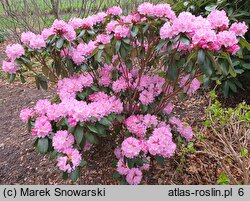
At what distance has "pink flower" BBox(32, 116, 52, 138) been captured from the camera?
187 cm

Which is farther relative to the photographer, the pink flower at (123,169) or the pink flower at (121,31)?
the pink flower at (123,169)

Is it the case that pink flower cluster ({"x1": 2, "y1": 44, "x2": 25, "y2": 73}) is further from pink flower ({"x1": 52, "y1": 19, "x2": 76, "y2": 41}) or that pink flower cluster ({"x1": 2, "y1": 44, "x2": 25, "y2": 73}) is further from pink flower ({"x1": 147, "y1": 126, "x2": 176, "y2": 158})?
pink flower ({"x1": 147, "y1": 126, "x2": 176, "y2": 158})

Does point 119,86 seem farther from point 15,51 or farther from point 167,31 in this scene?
point 15,51

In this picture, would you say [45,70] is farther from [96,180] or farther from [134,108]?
[96,180]

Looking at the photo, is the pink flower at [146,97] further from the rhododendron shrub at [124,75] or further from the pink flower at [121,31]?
the pink flower at [121,31]

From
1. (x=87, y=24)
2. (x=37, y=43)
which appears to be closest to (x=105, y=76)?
(x=87, y=24)

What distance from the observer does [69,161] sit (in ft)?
5.97

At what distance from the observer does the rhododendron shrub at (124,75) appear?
1723mm

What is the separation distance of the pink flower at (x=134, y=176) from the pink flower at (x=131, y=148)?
17 cm

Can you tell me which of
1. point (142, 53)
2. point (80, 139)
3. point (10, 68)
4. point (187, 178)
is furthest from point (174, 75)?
point (10, 68)

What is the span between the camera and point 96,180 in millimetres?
2391

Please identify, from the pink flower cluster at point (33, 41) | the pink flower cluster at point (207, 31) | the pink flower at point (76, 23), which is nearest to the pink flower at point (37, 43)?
the pink flower cluster at point (33, 41)

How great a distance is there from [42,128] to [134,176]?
661mm

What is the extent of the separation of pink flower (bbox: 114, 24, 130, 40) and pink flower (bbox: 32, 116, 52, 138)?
25.2 inches
